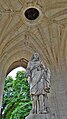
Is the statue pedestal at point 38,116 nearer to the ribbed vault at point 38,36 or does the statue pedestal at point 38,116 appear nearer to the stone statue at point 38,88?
the stone statue at point 38,88

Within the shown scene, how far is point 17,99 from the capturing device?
13453 mm

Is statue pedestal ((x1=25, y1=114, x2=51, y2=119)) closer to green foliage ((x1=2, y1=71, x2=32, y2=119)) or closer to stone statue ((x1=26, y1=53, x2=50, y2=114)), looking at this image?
stone statue ((x1=26, y1=53, x2=50, y2=114))

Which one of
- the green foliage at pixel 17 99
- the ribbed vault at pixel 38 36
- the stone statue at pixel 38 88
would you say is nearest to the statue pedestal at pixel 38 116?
the stone statue at pixel 38 88

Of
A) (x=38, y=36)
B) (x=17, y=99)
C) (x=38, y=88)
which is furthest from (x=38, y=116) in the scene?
(x=17, y=99)

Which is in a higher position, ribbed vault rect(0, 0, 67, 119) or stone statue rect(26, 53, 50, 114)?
ribbed vault rect(0, 0, 67, 119)

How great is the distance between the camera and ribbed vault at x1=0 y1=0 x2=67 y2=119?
11875mm

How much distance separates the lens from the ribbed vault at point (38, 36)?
11.9 m

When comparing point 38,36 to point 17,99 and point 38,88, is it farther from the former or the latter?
point 38,88

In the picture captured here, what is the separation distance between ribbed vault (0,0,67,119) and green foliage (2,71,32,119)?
6.35ft

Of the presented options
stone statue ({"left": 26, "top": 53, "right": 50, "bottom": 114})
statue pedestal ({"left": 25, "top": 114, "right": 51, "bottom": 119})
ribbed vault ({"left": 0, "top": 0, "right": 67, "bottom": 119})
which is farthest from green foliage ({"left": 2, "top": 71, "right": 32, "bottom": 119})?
statue pedestal ({"left": 25, "top": 114, "right": 51, "bottom": 119})

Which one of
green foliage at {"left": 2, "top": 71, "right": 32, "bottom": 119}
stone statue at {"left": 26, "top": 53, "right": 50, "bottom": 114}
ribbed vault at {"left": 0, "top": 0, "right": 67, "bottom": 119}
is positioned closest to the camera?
stone statue at {"left": 26, "top": 53, "right": 50, "bottom": 114}

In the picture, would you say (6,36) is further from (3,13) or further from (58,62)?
(58,62)

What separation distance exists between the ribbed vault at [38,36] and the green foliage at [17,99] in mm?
1937

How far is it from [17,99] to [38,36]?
13.7 ft
